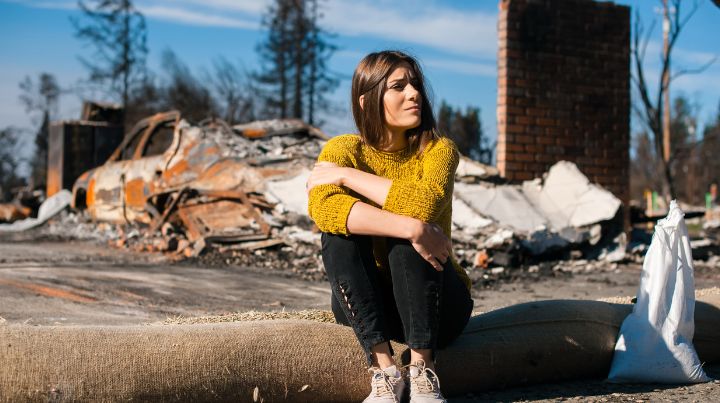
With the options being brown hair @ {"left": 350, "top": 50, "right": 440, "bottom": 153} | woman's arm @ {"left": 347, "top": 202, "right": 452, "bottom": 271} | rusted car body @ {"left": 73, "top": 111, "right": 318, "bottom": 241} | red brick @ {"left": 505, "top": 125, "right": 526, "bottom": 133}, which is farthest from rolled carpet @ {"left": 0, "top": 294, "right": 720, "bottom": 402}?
red brick @ {"left": 505, "top": 125, "right": 526, "bottom": 133}

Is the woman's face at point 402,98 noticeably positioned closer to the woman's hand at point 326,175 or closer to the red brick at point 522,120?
the woman's hand at point 326,175

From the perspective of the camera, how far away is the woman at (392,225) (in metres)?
2.18

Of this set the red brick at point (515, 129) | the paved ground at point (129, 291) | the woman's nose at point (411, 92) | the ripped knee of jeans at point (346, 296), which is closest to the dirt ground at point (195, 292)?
the paved ground at point (129, 291)

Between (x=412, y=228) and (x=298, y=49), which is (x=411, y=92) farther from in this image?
(x=298, y=49)

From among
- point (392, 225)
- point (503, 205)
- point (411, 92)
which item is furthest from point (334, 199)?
point (503, 205)

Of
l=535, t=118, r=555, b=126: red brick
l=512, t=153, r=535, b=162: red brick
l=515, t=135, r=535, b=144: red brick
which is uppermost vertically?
l=535, t=118, r=555, b=126: red brick

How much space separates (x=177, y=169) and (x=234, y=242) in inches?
65.7

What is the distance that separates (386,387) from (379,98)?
3.09ft

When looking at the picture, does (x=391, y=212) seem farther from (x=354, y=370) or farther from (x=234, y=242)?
(x=234, y=242)

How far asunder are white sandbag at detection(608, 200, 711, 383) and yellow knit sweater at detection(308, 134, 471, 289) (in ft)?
2.26

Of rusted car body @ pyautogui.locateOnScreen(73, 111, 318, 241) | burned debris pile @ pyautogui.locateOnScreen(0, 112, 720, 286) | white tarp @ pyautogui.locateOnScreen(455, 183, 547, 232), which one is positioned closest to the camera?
burned debris pile @ pyautogui.locateOnScreen(0, 112, 720, 286)

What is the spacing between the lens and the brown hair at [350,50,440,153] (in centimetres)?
246

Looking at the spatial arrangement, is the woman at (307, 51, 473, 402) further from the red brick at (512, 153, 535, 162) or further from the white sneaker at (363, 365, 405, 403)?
the red brick at (512, 153, 535, 162)

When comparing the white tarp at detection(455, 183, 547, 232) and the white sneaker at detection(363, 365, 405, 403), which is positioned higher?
the white tarp at detection(455, 183, 547, 232)
